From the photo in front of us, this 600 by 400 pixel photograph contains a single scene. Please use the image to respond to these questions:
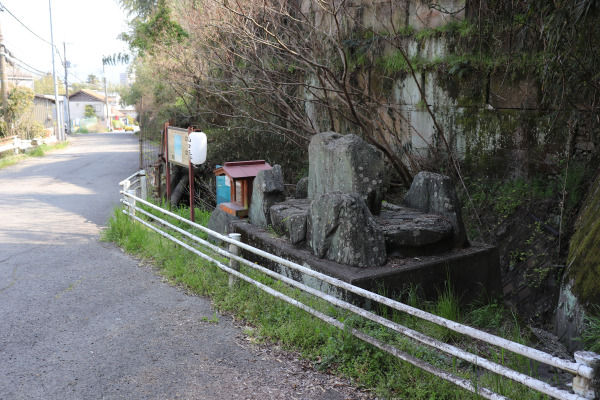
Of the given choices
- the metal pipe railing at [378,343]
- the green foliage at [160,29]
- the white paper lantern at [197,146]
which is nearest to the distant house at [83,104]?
the green foliage at [160,29]

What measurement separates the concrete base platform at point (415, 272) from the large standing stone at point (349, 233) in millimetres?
103

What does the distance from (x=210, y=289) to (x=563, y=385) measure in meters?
3.75

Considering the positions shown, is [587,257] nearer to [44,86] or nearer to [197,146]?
[197,146]

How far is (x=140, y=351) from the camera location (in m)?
4.46

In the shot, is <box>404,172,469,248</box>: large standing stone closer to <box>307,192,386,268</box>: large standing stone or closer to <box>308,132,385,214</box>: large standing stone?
<box>308,132,385,214</box>: large standing stone

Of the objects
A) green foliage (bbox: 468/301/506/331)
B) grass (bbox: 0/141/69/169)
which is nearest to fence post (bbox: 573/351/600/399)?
green foliage (bbox: 468/301/506/331)

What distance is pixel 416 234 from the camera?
5578mm

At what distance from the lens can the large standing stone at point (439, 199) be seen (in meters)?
6.00

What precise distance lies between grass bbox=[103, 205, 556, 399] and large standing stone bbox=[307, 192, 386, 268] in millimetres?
535

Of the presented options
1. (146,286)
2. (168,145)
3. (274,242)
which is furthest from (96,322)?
(168,145)

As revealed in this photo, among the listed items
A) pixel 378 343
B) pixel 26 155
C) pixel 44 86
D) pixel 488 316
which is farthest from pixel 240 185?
pixel 44 86

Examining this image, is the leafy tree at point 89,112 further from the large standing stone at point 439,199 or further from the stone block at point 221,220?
the large standing stone at point 439,199

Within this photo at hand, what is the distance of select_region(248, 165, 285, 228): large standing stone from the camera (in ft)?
22.8

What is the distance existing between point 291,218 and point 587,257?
3.22 metres
